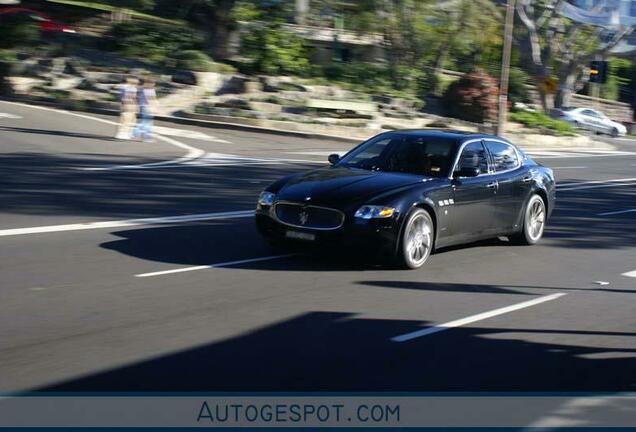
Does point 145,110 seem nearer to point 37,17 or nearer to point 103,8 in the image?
point 37,17

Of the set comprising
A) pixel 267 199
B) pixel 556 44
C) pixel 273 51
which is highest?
pixel 556 44

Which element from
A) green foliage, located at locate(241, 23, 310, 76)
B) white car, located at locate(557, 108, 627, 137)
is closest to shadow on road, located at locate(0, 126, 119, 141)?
green foliage, located at locate(241, 23, 310, 76)

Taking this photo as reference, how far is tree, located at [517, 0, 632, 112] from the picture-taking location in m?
46.8

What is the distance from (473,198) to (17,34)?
29541 mm

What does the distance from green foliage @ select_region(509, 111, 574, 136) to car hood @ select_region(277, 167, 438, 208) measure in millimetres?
30895

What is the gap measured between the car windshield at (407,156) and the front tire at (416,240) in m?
0.76

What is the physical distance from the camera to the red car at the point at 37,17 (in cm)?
3800

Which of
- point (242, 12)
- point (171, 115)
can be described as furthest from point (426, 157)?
point (242, 12)

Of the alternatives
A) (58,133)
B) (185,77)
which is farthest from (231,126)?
(58,133)

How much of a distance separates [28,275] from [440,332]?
13.4ft

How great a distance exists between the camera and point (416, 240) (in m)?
10.5

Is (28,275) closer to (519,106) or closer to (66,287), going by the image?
(66,287)

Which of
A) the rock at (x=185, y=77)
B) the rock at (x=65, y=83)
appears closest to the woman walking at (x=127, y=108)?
the rock at (x=65, y=83)

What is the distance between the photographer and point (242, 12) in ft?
131
